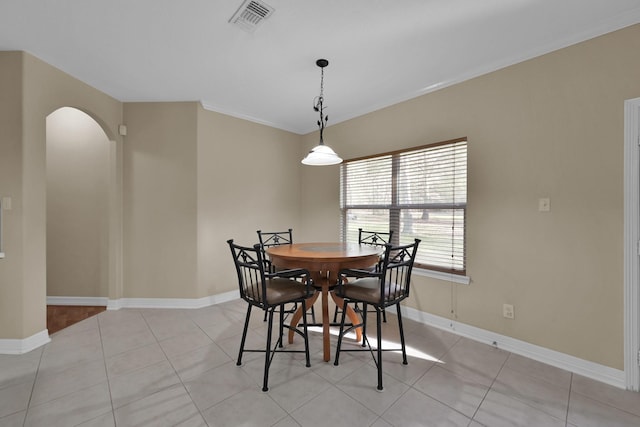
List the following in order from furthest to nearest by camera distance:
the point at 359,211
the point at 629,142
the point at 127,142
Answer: the point at 359,211 < the point at 127,142 < the point at 629,142

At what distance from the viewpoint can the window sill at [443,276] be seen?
271 centimetres

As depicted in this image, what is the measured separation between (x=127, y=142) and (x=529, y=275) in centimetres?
456

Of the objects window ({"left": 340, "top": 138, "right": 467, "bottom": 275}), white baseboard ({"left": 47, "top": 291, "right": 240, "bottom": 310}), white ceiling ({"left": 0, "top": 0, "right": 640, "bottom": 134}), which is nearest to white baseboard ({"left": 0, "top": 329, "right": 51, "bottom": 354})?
white baseboard ({"left": 47, "top": 291, "right": 240, "bottom": 310})

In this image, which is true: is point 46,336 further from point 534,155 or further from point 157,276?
point 534,155

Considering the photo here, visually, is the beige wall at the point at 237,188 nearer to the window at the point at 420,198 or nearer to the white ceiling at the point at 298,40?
the white ceiling at the point at 298,40

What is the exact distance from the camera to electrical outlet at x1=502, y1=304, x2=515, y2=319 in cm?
243

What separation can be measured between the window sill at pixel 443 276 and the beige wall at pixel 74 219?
12.9ft

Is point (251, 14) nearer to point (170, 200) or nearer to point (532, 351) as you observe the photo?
point (170, 200)

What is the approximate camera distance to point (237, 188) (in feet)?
12.8

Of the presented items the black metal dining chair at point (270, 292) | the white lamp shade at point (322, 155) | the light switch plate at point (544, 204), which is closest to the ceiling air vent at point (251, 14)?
the white lamp shade at point (322, 155)

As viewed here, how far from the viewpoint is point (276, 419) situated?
1631 mm

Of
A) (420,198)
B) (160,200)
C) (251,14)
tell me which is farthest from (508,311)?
(160,200)

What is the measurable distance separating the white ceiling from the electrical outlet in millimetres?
2157

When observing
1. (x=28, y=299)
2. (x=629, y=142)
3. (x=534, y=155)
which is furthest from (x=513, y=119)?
(x=28, y=299)
